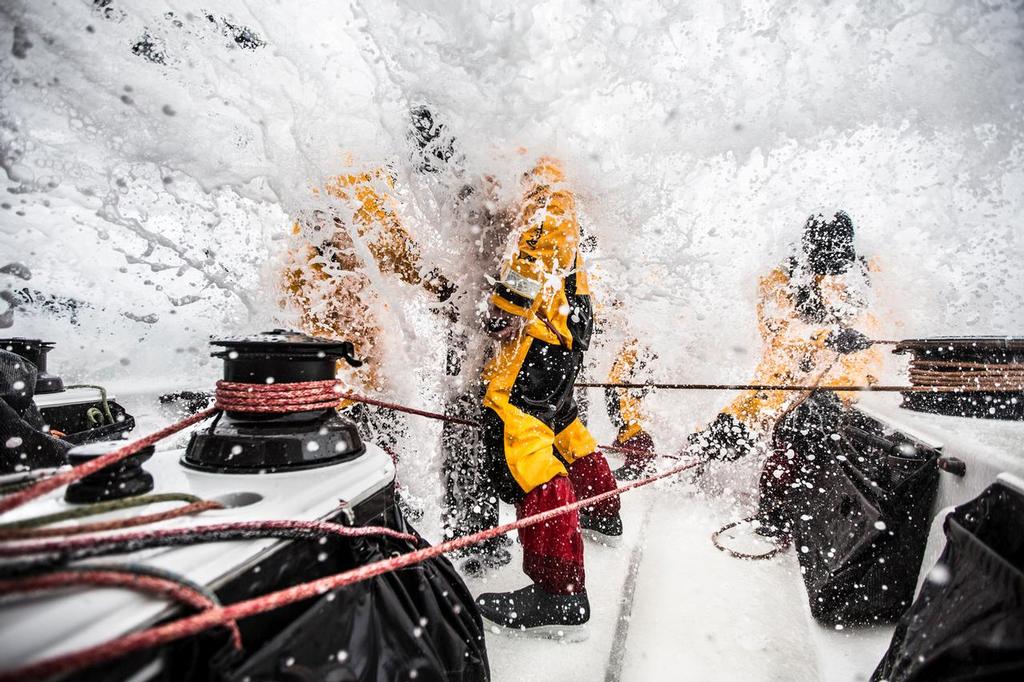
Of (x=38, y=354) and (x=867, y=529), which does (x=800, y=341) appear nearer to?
(x=867, y=529)

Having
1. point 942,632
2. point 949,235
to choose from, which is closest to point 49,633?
point 942,632

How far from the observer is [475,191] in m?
2.64

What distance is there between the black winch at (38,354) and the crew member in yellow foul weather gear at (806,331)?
14.7ft

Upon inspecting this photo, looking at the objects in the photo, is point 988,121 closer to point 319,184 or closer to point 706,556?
point 706,556

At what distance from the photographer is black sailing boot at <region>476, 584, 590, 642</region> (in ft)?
6.32

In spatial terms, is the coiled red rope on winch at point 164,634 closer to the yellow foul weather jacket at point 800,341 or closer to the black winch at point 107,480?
the black winch at point 107,480

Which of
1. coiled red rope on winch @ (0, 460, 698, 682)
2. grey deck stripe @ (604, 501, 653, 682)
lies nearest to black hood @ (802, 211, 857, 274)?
grey deck stripe @ (604, 501, 653, 682)

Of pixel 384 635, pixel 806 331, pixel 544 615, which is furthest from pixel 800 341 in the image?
pixel 384 635

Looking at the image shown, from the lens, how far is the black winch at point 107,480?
2.70ft

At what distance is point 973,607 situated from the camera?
0.98m

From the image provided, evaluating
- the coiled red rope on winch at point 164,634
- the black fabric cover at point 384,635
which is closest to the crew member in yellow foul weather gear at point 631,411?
the black fabric cover at point 384,635

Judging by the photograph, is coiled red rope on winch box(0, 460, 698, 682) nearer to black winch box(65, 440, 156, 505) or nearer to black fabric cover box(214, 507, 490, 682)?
black fabric cover box(214, 507, 490, 682)

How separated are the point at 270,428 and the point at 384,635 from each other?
0.56 meters

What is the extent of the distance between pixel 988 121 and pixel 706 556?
5081mm
